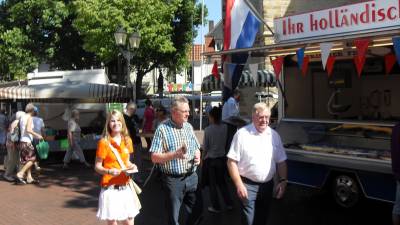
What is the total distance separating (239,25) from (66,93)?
7531 mm

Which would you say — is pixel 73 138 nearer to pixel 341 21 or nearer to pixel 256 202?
pixel 341 21

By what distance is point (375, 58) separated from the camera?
939 centimetres

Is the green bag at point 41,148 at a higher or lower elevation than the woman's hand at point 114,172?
lower

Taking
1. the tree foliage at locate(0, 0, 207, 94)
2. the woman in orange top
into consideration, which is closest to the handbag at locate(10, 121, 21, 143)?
the woman in orange top

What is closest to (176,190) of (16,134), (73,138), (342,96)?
(342,96)

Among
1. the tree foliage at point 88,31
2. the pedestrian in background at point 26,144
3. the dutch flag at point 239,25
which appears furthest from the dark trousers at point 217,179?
the tree foliage at point 88,31

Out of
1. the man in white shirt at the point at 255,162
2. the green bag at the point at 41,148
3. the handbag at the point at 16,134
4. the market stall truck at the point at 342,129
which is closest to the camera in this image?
the man in white shirt at the point at 255,162

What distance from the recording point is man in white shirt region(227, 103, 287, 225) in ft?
17.4

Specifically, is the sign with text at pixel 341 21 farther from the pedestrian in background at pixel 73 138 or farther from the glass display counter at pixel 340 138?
the pedestrian in background at pixel 73 138

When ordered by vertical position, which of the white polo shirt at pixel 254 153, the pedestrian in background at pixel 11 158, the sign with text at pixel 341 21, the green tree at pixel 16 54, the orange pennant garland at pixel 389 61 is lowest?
the pedestrian in background at pixel 11 158

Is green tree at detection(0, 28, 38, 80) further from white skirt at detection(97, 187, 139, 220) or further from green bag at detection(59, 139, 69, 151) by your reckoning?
white skirt at detection(97, 187, 139, 220)

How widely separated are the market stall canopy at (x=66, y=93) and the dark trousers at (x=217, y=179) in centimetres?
829

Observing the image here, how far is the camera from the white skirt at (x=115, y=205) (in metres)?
5.49

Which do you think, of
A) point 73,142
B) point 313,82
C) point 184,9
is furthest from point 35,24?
point 313,82
